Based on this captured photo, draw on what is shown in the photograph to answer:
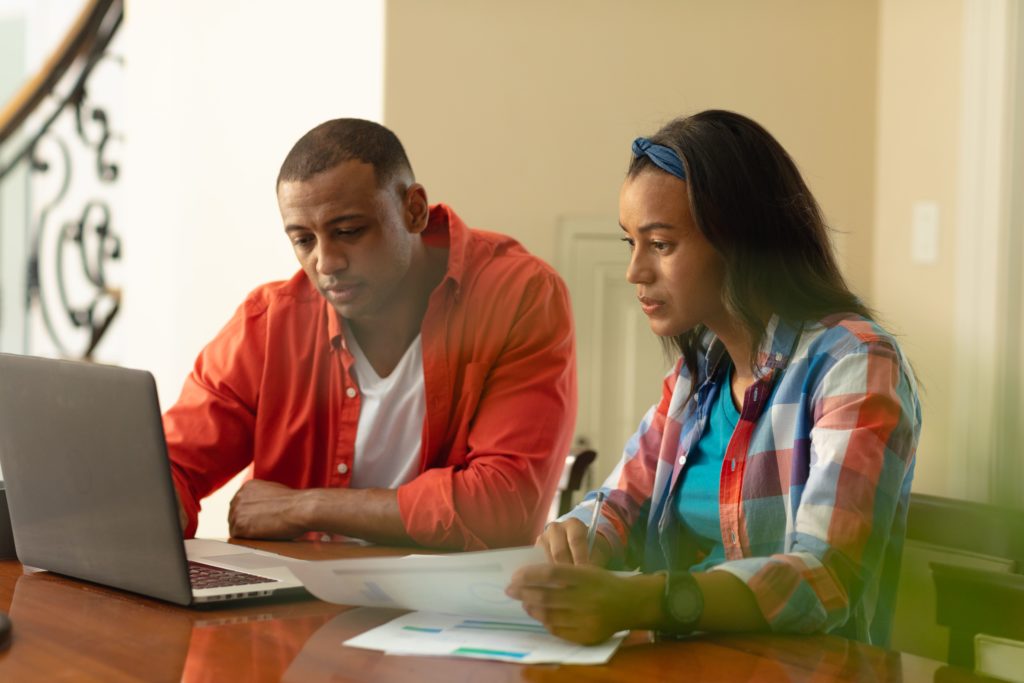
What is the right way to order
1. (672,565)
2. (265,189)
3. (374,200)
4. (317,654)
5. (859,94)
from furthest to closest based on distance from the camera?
(265,189), (859,94), (374,200), (672,565), (317,654)

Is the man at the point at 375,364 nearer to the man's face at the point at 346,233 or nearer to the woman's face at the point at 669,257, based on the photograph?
the man's face at the point at 346,233

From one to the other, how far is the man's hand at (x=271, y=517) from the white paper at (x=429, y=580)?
44cm

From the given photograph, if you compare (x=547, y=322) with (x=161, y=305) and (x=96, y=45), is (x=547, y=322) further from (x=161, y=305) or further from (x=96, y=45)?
(x=96, y=45)

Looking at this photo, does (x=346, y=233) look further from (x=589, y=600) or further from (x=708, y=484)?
(x=589, y=600)

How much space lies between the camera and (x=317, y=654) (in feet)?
2.72

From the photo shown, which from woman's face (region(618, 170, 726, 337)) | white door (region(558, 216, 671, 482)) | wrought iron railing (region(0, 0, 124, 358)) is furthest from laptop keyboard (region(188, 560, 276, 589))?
wrought iron railing (region(0, 0, 124, 358))

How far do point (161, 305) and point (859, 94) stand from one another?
1.79 metres

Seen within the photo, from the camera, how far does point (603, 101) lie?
2.37 metres

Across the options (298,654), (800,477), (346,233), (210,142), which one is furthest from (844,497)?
(210,142)

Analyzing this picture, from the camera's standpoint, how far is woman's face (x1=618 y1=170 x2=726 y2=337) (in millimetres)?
1127

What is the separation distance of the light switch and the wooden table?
1.38 metres

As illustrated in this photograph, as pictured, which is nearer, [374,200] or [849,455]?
[849,455]

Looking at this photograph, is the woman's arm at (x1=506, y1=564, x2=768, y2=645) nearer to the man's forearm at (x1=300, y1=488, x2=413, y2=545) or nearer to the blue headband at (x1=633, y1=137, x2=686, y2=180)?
the blue headband at (x1=633, y1=137, x2=686, y2=180)

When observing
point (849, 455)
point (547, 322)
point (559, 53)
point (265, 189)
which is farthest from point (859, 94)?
point (849, 455)
